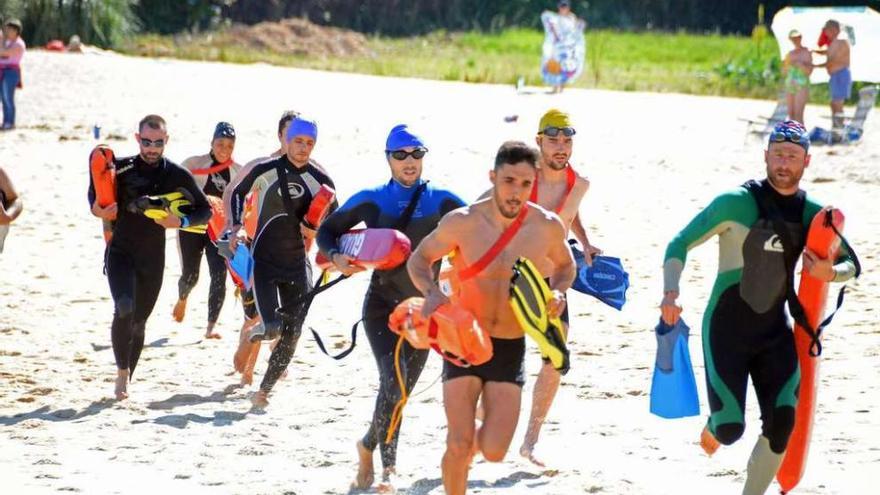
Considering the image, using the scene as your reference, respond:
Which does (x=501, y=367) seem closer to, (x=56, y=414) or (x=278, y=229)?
(x=278, y=229)

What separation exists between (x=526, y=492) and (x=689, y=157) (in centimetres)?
1208

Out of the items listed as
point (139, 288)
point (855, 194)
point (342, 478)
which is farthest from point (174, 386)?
point (855, 194)

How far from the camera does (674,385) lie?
22.5 feet

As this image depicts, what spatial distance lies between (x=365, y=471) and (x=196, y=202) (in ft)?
8.80

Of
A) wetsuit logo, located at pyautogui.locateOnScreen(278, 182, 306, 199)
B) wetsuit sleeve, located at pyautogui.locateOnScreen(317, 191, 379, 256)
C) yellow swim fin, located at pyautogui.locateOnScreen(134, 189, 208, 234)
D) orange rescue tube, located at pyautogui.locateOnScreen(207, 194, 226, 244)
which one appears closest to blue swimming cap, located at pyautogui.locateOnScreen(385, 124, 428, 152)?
wetsuit sleeve, located at pyautogui.locateOnScreen(317, 191, 379, 256)

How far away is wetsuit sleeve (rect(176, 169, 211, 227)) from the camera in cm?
941

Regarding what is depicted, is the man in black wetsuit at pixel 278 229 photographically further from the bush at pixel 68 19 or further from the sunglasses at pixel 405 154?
the bush at pixel 68 19

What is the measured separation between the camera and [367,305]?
760cm

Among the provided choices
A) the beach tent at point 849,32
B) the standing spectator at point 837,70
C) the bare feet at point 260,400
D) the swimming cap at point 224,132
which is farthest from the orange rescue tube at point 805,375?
the beach tent at point 849,32

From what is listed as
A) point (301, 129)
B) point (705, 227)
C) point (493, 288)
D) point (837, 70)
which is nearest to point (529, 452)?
point (493, 288)

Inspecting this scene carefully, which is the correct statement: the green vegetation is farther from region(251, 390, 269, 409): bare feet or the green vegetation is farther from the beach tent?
region(251, 390, 269, 409): bare feet

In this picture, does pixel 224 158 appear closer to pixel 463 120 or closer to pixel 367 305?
pixel 367 305

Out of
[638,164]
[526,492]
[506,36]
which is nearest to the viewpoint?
[526,492]

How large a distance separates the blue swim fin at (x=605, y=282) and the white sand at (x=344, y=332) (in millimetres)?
726
